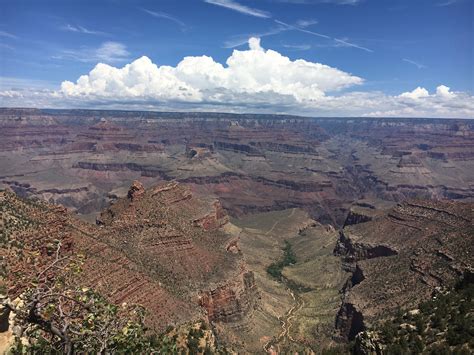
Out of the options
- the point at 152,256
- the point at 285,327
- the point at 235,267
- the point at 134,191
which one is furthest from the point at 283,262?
the point at 152,256

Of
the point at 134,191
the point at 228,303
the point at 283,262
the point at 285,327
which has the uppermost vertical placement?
the point at 134,191

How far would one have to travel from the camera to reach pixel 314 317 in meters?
95.8

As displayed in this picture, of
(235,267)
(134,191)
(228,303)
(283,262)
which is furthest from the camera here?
(283,262)

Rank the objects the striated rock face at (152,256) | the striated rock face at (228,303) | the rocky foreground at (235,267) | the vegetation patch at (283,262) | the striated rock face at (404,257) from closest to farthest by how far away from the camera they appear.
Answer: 1. the striated rock face at (152,256)
2. the rocky foreground at (235,267)
3. the striated rock face at (404,257)
4. the striated rock face at (228,303)
5. the vegetation patch at (283,262)

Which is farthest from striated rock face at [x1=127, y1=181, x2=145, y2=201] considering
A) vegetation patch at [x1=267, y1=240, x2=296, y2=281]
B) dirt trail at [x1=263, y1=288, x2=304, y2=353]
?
vegetation patch at [x1=267, y1=240, x2=296, y2=281]

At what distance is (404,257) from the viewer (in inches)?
3748

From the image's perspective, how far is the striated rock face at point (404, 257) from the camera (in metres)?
77.1

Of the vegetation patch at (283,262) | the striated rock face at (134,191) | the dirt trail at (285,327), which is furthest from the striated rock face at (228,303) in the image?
the vegetation patch at (283,262)

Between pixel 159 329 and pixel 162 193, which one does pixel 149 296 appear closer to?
pixel 159 329

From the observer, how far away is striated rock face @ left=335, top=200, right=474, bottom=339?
77125mm

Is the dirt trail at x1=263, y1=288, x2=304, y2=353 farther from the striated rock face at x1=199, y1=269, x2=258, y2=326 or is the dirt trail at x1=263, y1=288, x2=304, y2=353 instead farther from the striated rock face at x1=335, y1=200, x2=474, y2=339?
the striated rock face at x1=335, y1=200, x2=474, y2=339

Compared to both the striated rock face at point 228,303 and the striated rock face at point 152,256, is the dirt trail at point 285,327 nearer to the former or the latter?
the striated rock face at point 152,256

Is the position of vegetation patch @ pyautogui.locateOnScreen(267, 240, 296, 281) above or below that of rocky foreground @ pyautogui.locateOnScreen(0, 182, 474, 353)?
below

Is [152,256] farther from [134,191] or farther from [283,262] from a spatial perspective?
[283,262]
